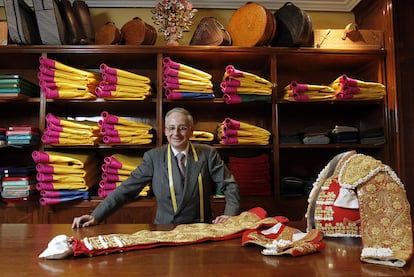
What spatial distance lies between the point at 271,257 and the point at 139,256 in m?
0.42

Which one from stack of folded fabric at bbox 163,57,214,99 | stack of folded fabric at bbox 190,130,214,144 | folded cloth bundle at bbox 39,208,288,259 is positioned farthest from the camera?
stack of folded fabric at bbox 190,130,214,144

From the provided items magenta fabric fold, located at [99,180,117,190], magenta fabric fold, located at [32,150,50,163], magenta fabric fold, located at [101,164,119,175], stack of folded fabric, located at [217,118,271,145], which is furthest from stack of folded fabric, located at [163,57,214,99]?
magenta fabric fold, located at [32,150,50,163]

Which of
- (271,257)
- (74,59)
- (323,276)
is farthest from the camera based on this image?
(74,59)

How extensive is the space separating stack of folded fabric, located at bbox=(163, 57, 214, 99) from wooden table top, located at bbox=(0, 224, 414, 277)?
1501mm

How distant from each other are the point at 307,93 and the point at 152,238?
1.84m

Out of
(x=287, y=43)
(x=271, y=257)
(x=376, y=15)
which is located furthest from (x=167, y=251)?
(x=376, y=15)

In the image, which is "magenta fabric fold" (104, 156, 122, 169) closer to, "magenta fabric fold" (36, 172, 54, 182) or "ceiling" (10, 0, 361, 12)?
"magenta fabric fold" (36, 172, 54, 182)

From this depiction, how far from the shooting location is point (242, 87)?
2.62 metres

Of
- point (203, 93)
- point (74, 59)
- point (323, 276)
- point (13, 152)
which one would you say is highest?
point (74, 59)

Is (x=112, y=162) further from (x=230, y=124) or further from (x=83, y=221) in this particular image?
(x=83, y=221)

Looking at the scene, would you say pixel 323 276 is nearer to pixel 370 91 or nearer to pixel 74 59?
pixel 370 91

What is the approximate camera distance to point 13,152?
296 centimetres

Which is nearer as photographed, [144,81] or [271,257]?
[271,257]

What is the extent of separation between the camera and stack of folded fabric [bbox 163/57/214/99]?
2.58 m
